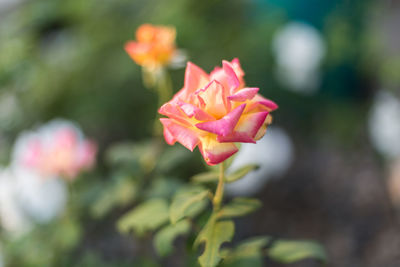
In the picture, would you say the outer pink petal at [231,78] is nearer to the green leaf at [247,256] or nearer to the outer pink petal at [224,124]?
the outer pink petal at [224,124]

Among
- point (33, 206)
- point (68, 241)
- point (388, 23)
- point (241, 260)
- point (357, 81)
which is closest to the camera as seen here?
point (241, 260)

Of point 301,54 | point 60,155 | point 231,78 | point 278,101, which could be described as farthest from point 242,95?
point 278,101

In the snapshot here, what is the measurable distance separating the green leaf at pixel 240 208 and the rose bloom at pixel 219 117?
0.11 metres

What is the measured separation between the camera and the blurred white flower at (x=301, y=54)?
167 cm

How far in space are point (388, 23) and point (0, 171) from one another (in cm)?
326

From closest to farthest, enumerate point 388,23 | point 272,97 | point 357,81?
point 357,81, point 272,97, point 388,23

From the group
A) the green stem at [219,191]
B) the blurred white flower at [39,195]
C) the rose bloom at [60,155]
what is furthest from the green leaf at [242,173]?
the blurred white flower at [39,195]

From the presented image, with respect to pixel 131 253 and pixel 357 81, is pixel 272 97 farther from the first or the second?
pixel 131 253

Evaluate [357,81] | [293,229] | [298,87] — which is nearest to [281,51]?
[298,87]

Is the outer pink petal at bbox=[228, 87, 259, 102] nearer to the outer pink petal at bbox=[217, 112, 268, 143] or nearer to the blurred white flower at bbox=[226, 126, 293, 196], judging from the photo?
the outer pink petal at bbox=[217, 112, 268, 143]

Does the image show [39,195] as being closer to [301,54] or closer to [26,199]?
[26,199]

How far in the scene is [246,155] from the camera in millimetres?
1405

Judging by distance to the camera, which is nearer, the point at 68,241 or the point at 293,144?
the point at 68,241

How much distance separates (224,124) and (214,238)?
15cm
